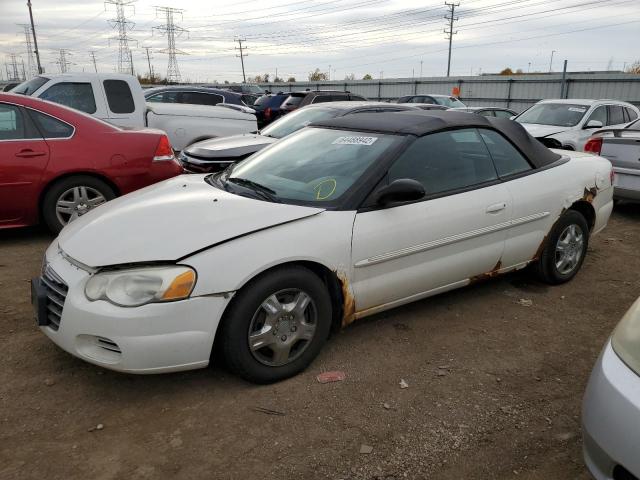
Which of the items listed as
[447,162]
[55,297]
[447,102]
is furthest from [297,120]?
[447,102]

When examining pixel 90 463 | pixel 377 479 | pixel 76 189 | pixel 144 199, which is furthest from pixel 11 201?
pixel 377 479

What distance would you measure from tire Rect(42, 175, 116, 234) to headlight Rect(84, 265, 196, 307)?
3133 millimetres

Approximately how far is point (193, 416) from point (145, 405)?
293mm

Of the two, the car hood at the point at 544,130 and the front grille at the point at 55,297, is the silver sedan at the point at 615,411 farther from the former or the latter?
the car hood at the point at 544,130

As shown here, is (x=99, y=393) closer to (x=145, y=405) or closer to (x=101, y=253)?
(x=145, y=405)

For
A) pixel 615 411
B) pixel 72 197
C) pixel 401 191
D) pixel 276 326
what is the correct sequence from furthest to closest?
pixel 72 197 → pixel 401 191 → pixel 276 326 → pixel 615 411

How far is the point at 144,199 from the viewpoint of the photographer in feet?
11.6

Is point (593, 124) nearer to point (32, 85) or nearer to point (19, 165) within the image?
point (19, 165)

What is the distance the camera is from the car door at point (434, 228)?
3.31 m

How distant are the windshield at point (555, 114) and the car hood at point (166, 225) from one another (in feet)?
29.2

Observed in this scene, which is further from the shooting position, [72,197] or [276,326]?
[72,197]

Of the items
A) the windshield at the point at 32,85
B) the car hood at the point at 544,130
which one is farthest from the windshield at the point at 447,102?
the windshield at the point at 32,85

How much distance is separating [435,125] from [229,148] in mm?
3755

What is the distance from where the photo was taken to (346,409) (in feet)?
9.36
